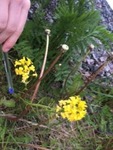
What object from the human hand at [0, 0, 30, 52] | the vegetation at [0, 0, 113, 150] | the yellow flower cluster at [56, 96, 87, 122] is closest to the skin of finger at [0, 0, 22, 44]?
the human hand at [0, 0, 30, 52]

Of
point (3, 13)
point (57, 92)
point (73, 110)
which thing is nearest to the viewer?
point (3, 13)

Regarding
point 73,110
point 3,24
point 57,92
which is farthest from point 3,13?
point 57,92

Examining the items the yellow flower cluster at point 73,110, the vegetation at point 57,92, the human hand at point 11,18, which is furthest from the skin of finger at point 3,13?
the vegetation at point 57,92

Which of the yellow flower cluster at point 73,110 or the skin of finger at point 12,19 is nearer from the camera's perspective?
the skin of finger at point 12,19

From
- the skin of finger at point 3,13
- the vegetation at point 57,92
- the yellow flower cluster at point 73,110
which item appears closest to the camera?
the skin of finger at point 3,13

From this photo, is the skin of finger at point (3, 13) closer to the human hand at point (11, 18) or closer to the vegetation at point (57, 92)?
the human hand at point (11, 18)

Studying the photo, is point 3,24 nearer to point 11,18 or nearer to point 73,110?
point 11,18
